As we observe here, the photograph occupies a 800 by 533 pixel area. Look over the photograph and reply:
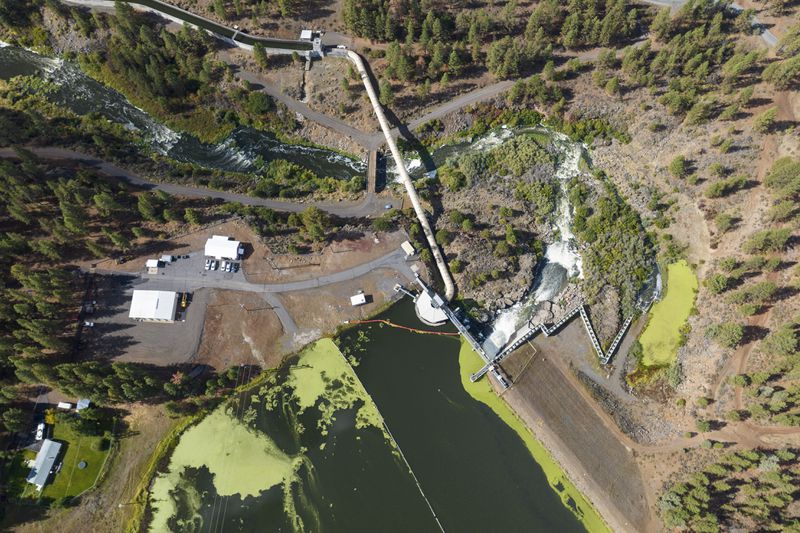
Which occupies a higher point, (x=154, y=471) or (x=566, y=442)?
(x=154, y=471)

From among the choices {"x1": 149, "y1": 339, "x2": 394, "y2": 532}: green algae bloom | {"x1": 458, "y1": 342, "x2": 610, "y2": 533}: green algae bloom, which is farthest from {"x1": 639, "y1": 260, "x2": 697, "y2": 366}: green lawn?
{"x1": 149, "y1": 339, "x2": 394, "y2": 532}: green algae bloom

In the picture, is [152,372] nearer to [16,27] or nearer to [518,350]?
[518,350]

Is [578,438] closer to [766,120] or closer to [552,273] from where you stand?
[552,273]

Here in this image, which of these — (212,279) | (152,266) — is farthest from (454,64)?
(152,266)

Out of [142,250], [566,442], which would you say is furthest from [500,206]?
[142,250]

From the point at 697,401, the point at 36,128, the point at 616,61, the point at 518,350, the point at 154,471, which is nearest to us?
the point at 154,471

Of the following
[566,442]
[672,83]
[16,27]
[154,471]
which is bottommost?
[566,442]

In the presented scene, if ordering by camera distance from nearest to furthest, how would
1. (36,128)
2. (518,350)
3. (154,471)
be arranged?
(154,471) → (518,350) → (36,128)
